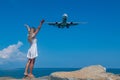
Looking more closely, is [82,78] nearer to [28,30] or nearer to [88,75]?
[88,75]

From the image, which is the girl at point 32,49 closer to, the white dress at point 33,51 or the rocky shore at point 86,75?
the white dress at point 33,51

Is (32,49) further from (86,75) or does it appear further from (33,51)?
(86,75)

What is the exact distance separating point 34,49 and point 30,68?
32.2 inches

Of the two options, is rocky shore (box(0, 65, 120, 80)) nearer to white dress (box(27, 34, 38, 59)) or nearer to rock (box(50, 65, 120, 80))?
rock (box(50, 65, 120, 80))

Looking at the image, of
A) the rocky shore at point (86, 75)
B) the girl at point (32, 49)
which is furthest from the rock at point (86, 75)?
the girl at point (32, 49)

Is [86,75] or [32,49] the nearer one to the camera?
[86,75]

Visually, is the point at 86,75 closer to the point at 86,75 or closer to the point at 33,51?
the point at 86,75

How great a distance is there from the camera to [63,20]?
6469 centimetres

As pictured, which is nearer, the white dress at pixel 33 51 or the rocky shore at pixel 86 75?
the rocky shore at pixel 86 75

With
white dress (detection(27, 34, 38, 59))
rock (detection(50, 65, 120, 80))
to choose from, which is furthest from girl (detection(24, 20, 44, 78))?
rock (detection(50, 65, 120, 80))

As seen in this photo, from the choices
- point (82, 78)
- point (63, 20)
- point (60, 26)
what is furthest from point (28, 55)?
point (63, 20)

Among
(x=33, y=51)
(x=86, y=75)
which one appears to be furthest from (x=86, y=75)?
(x=33, y=51)

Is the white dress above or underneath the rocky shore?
above

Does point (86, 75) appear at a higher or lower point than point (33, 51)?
lower
